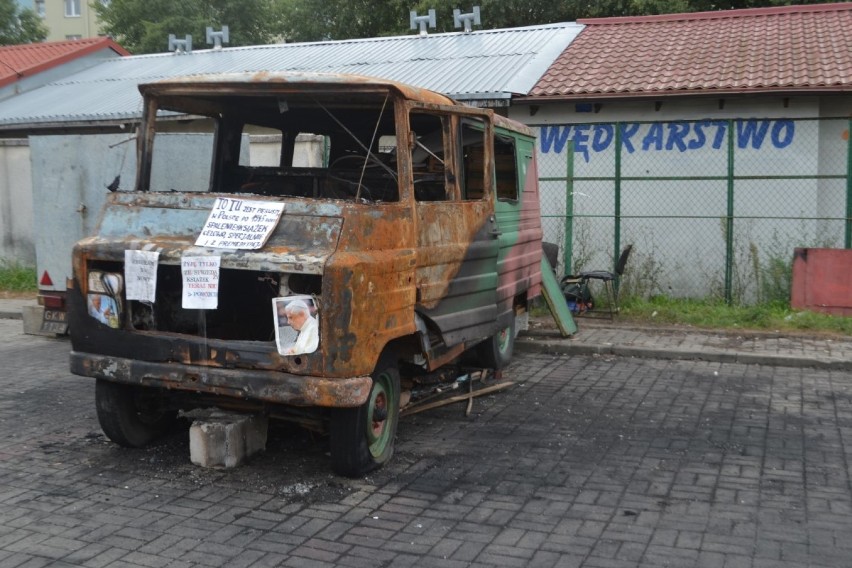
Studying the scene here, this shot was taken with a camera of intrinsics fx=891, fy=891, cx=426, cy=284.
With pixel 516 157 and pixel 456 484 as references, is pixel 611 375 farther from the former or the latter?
pixel 456 484

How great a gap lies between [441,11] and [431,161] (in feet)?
66.2

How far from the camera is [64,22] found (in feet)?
174

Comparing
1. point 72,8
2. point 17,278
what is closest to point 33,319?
point 17,278

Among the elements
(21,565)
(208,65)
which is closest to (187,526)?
(21,565)

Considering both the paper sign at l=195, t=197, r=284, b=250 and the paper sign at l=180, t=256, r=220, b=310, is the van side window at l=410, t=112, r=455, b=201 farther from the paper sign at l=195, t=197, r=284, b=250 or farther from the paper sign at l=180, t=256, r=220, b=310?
the paper sign at l=180, t=256, r=220, b=310

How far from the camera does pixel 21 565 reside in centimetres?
418

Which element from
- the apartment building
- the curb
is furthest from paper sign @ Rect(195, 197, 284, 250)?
the apartment building

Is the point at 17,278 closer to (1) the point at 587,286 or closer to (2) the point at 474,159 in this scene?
(1) the point at 587,286

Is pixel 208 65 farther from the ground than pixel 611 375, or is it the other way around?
pixel 208 65

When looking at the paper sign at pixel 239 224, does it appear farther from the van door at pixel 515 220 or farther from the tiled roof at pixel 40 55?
the tiled roof at pixel 40 55

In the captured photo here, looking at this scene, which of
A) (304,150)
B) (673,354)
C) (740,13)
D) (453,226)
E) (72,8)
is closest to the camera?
(453,226)

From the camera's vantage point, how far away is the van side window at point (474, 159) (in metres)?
6.66

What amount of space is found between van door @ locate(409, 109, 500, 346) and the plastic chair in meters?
4.55

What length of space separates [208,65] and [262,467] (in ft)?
53.1
